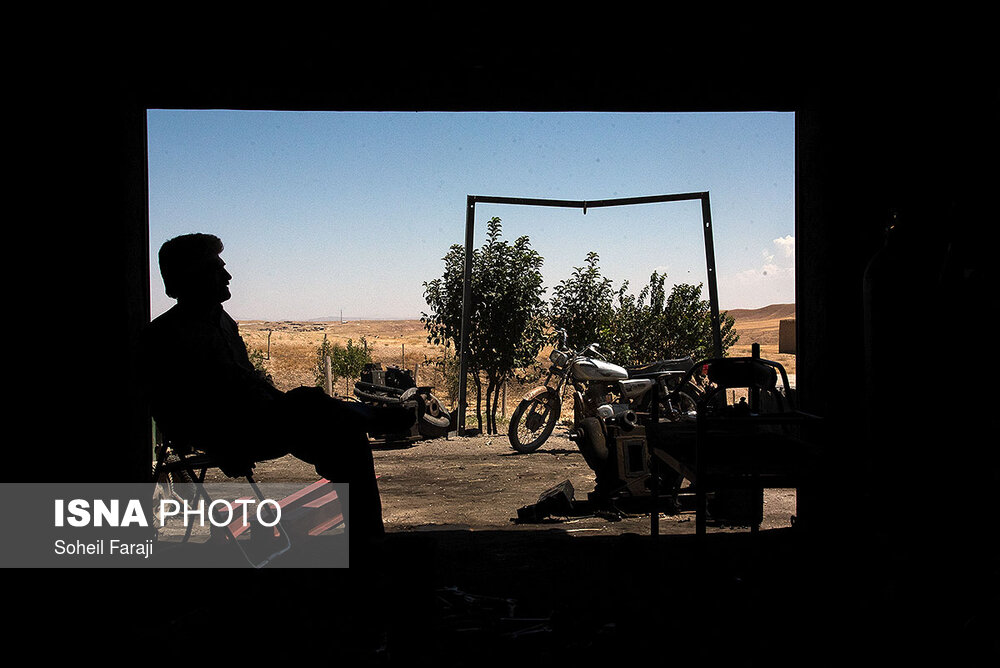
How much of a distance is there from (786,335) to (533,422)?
2680 centimetres

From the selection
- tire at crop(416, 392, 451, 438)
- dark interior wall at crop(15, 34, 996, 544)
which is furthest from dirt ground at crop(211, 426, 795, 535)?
dark interior wall at crop(15, 34, 996, 544)

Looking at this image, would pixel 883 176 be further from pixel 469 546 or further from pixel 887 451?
pixel 469 546

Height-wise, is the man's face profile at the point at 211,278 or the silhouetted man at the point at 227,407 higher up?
the man's face profile at the point at 211,278

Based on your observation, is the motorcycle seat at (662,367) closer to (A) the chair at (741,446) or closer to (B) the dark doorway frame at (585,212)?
(B) the dark doorway frame at (585,212)

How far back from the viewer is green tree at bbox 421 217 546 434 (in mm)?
12312

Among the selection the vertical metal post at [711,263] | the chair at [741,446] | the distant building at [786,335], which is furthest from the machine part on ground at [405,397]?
the distant building at [786,335]

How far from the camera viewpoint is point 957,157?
13.5 feet

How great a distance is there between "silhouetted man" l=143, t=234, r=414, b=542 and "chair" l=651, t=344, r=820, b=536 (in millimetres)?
1292

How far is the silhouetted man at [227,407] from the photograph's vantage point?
310cm
